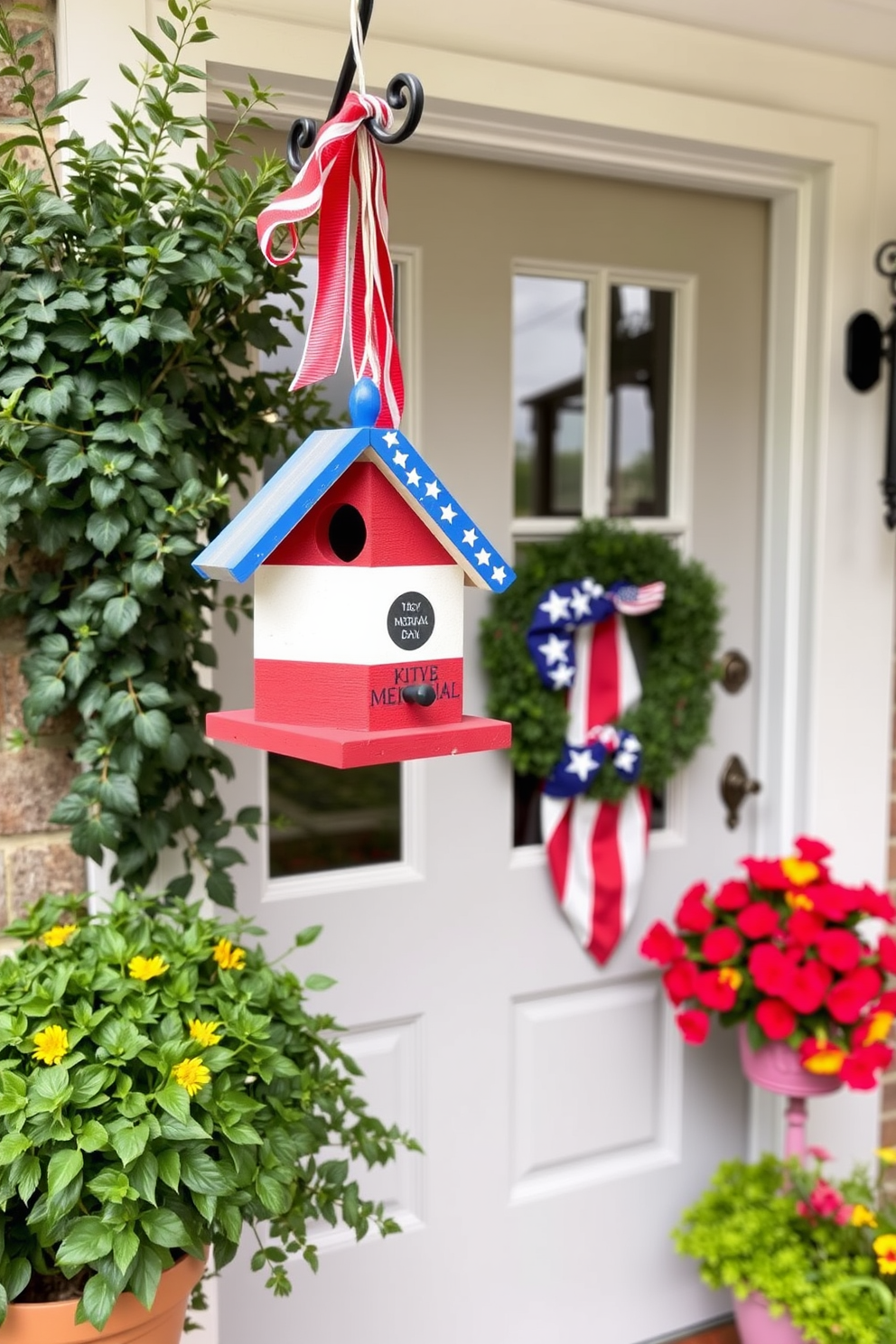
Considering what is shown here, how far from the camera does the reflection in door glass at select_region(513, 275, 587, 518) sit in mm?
1761

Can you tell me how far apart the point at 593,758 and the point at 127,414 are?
2.90 feet

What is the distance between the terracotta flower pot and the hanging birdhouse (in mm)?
482

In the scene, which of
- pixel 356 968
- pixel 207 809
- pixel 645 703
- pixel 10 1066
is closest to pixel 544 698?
pixel 645 703

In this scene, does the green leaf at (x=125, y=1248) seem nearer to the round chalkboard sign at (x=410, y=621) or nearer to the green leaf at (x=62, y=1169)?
the green leaf at (x=62, y=1169)

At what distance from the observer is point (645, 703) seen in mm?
1799

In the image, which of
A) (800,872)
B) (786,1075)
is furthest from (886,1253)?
(800,872)

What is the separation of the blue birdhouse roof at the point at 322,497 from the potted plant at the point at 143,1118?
1.38ft

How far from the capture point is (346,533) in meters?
0.99

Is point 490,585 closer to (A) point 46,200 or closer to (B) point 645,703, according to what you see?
(A) point 46,200

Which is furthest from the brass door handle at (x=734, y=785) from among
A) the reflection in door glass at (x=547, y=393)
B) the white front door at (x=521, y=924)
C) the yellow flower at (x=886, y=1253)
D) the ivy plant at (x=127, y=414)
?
the ivy plant at (x=127, y=414)

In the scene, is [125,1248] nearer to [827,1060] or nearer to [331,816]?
[331,816]

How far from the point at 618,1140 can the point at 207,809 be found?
3.33 feet

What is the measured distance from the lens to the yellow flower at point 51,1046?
3.25 ft

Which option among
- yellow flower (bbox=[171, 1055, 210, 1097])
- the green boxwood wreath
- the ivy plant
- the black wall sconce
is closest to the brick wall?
the ivy plant
